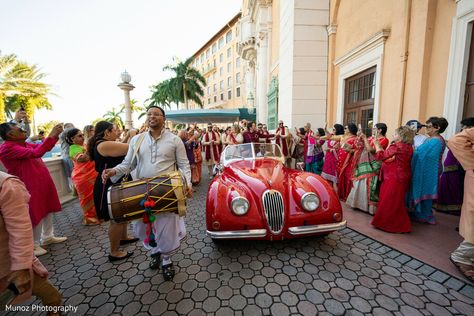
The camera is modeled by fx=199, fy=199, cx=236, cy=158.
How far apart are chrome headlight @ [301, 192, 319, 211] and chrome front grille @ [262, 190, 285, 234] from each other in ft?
1.04

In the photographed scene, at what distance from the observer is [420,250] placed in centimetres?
280

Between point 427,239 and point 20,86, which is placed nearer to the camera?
point 427,239

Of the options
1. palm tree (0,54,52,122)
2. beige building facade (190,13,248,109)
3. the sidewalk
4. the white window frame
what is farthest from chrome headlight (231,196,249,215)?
beige building facade (190,13,248,109)

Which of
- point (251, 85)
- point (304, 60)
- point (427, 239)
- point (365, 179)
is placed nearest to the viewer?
point (427, 239)

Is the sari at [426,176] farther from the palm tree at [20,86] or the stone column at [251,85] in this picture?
the palm tree at [20,86]

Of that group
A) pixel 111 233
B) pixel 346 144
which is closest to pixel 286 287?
pixel 111 233

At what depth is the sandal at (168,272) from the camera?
240cm

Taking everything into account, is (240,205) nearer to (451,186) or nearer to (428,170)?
(428,170)

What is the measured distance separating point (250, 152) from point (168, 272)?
2.60 m

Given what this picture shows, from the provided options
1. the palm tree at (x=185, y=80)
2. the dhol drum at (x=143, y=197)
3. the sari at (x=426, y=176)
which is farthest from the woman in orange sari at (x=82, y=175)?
the palm tree at (x=185, y=80)

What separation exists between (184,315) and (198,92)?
30422 mm

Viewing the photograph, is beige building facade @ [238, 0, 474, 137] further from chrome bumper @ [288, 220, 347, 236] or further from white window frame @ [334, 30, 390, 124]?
chrome bumper @ [288, 220, 347, 236]

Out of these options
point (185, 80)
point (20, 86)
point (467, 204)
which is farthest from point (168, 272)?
point (185, 80)

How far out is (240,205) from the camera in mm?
2717
